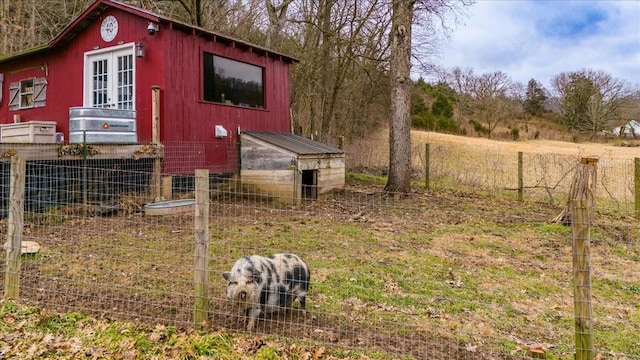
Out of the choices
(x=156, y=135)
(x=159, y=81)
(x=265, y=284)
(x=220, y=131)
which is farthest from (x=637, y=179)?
(x=159, y=81)

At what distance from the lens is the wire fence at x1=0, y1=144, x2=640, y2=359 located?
374 centimetres

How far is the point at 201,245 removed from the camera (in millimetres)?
3584

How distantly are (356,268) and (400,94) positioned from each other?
6974 millimetres

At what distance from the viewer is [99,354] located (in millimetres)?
3273

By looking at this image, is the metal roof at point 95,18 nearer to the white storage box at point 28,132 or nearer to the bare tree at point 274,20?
the white storage box at point 28,132

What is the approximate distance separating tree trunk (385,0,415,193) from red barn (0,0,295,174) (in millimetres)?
3562

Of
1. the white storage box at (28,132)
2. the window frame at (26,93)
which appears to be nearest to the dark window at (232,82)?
the white storage box at (28,132)

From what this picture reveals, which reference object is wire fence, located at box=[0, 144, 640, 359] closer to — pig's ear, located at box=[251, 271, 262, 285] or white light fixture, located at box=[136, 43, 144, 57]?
pig's ear, located at box=[251, 271, 262, 285]

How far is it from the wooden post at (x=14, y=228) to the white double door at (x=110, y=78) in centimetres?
641

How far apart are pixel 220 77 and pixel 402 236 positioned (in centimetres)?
628

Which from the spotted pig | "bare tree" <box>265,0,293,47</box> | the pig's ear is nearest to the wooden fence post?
the spotted pig

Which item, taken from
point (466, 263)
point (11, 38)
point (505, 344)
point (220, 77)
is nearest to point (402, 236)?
point (466, 263)

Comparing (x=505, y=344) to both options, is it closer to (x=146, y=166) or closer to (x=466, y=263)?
(x=466, y=263)

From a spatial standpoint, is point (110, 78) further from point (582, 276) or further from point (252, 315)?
point (582, 276)
